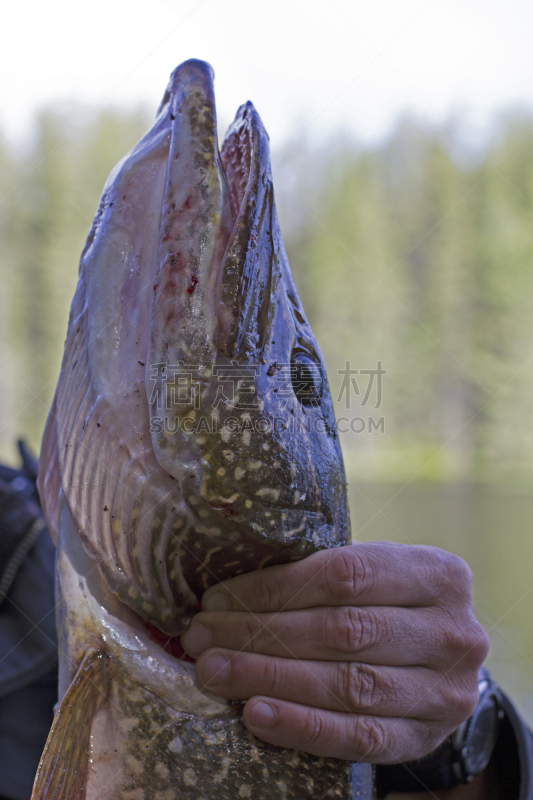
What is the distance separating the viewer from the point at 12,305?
19500 millimetres

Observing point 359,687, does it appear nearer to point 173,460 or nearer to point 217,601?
point 217,601

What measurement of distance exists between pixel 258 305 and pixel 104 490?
0.43 metres

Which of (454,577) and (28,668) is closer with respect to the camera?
(454,577)

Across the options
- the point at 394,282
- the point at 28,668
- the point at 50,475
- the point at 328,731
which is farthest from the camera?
the point at 394,282

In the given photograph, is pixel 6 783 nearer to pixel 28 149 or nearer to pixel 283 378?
pixel 283 378

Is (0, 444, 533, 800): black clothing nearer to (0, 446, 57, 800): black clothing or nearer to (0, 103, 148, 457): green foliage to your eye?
(0, 446, 57, 800): black clothing

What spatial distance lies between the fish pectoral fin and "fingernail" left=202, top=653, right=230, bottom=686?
0.59 ft

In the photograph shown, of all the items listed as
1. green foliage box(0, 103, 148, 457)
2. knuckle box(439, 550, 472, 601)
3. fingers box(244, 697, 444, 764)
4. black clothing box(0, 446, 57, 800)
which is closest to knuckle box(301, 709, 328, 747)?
fingers box(244, 697, 444, 764)

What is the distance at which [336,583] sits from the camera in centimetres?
110

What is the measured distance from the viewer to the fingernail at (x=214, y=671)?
1.09 meters

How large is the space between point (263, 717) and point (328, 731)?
0.41 ft

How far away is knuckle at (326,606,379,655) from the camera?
1.10 metres

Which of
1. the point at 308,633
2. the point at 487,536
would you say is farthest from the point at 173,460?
the point at 487,536

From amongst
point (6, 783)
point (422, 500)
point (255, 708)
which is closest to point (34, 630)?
point (6, 783)
